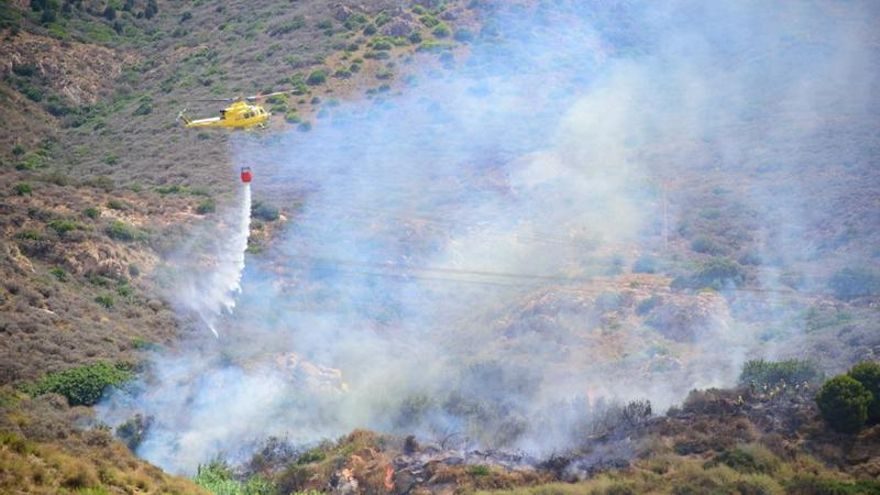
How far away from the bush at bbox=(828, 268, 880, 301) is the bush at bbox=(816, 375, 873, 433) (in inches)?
674

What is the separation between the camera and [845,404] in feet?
118

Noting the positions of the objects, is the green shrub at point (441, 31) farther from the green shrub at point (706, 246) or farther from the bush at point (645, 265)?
the bush at point (645, 265)

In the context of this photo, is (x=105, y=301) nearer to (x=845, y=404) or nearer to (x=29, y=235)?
(x=29, y=235)

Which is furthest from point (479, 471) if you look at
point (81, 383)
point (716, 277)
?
point (716, 277)

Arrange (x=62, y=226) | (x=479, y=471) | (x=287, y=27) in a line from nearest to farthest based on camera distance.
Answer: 1. (x=479, y=471)
2. (x=62, y=226)
3. (x=287, y=27)

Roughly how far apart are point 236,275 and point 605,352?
21475 millimetres

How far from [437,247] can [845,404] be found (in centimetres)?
3079

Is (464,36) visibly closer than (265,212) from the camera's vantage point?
No

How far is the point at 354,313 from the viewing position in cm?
5684

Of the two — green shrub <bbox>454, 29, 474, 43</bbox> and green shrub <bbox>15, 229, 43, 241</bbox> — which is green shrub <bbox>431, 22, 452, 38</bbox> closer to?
green shrub <bbox>454, 29, 474, 43</bbox>

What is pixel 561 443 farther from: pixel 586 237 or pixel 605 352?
pixel 586 237

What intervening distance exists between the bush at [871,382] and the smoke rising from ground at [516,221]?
27.5 ft

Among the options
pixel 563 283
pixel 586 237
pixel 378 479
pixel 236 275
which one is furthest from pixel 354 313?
pixel 378 479

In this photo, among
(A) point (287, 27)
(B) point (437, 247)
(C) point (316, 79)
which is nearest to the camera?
(B) point (437, 247)
